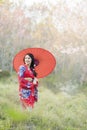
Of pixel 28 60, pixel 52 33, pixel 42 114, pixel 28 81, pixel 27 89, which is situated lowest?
pixel 42 114

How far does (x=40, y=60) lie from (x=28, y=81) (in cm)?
45

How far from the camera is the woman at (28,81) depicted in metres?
5.23

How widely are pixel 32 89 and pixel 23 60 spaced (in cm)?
41

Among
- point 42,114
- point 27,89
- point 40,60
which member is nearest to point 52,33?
point 40,60

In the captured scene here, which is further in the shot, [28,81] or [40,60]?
[40,60]

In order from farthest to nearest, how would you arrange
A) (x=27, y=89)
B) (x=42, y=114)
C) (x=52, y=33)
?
(x=52, y=33), (x=27, y=89), (x=42, y=114)

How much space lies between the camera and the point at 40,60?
5.60 meters

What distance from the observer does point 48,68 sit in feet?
Result: 18.6

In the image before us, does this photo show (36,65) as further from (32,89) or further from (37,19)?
(37,19)

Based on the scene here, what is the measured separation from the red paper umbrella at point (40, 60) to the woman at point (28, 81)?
0.18 meters

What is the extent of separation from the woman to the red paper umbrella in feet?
0.61

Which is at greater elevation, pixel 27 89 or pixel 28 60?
pixel 28 60

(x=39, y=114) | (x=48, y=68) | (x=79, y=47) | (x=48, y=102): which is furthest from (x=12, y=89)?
(x=79, y=47)

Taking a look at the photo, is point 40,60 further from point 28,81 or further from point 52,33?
point 52,33
